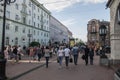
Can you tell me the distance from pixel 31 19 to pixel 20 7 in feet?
30.1

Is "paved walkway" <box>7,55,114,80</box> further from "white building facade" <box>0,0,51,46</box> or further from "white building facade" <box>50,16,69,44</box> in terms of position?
"white building facade" <box>50,16,69,44</box>

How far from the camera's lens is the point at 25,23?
192ft

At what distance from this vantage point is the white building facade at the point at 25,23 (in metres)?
48.8

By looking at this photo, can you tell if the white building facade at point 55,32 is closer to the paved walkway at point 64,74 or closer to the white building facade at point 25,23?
the white building facade at point 25,23

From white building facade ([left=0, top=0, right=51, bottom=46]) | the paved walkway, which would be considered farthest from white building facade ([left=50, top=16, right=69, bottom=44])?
the paved walkway

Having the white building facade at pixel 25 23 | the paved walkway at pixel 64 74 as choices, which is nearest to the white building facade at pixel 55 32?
the white building facade at pixel 25 23

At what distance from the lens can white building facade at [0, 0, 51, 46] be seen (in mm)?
48844

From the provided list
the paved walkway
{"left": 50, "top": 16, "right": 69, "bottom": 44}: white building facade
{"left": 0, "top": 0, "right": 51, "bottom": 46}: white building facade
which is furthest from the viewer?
{"left": 50, "top": 16, "right": 69, "bottom": 44}: white building facade

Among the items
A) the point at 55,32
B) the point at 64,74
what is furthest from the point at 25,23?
the point at 64,74

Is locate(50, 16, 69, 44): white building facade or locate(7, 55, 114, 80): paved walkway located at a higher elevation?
locate(50, 16, 69, 44): white building facade

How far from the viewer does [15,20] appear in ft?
171

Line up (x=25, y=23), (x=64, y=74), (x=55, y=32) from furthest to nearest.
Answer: (x=55, y=32), (x=25, y=23), (x=64, y=74)

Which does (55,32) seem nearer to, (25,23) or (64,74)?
(25,23)

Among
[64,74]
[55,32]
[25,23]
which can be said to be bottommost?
[64,74]
